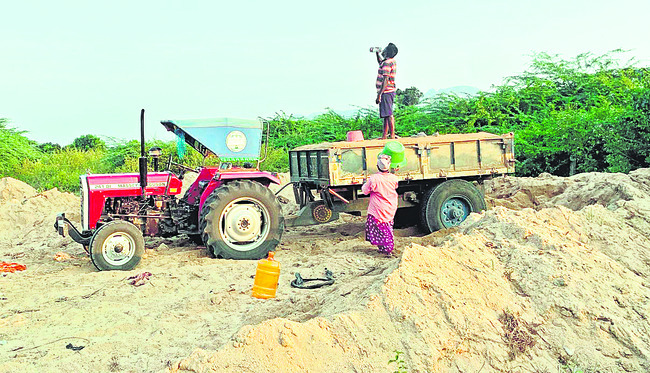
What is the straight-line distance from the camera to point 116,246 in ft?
27.1

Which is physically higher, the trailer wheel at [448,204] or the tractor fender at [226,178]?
the tractor fender at [226,178]

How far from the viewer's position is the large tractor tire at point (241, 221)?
28.1 feet

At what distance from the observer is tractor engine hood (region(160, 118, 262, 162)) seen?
28.8 feet

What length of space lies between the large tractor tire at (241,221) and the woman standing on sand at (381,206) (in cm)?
125

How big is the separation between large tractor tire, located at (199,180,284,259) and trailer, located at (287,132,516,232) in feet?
2.65

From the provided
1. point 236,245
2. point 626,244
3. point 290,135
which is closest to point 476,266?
point 626,244

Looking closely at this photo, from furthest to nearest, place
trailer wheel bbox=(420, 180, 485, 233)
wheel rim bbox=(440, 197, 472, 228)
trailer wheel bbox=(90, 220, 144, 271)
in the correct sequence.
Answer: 1. wheel rim bbox=(440, 197, 472, 228)
2. trailer wheel bbox=(420, 180, 485, 233)
3. trailer wheel bbox=(90, 220, 144, 271)

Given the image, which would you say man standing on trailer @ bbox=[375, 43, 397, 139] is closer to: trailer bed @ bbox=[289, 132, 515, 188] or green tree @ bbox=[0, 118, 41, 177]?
trailer bed @ bbox=[289, 132, 515, 188]

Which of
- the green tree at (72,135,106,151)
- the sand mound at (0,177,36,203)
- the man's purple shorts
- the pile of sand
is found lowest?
the pile of sand

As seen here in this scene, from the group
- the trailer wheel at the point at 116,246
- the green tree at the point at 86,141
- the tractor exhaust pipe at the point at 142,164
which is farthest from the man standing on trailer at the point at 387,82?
the green tree at the point at 86,141

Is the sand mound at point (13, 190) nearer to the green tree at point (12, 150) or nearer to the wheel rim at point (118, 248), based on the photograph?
the green tree at point (12, 150)

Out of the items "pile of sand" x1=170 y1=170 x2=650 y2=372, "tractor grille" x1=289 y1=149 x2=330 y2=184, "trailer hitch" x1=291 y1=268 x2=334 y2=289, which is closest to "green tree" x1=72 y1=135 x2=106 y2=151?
"tractor grille" x1=289 y1=149 x2=330 y2=184

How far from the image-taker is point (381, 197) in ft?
28.9

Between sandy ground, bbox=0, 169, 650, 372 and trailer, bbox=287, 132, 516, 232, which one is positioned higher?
trailer, bbox=287, 132, 516, 232
